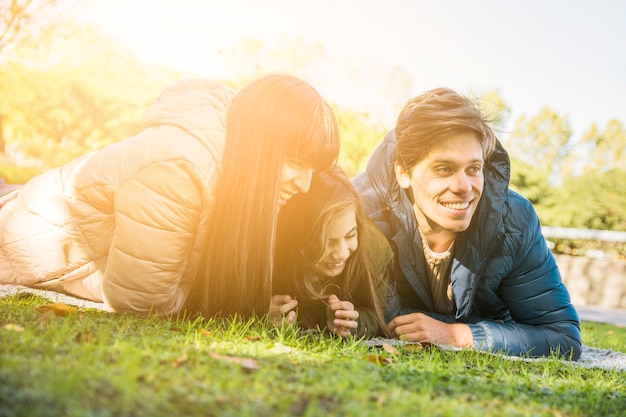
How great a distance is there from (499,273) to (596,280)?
8.12 m

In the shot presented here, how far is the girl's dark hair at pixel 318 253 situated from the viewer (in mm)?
3492

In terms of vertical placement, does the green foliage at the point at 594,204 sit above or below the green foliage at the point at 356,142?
below

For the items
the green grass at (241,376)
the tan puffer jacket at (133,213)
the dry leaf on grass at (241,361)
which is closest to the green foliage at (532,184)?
the green grass at (241,376)

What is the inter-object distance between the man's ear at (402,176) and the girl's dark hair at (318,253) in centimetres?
46

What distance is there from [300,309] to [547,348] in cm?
163

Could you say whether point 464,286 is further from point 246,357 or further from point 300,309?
point 246,357

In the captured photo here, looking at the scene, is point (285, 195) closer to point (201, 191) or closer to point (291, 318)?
point (201, 191)

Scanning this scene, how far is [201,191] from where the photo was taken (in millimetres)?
2955

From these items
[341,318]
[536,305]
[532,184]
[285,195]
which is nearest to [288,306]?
[341,318]

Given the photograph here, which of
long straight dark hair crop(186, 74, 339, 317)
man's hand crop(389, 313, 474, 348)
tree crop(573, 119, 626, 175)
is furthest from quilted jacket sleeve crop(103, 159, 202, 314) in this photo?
tree crop(573, 119, 626, 175)

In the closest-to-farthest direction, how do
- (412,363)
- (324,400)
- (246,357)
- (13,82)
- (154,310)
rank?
(324,400), (246,357), (412,363), (154,310), (13,82)

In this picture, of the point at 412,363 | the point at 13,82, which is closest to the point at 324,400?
the point at 412,363

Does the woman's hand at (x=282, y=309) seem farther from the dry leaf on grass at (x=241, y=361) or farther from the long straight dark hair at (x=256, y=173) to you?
the dry leaf on grass at (x=241, y=361)

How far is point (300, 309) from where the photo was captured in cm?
367
